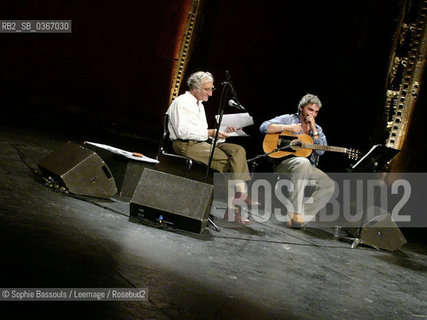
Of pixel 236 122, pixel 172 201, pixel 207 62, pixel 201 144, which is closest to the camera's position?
pixel 172 201

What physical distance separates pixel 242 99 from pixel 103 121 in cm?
278

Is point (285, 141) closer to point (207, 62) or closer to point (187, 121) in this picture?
point (187, 121)

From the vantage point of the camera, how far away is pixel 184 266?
2.62 metres

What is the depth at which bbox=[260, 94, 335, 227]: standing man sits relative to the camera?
459 centimetres

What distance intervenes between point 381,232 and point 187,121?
2168 millimetres

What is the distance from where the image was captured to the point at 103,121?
871 cm

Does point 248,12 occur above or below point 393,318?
above

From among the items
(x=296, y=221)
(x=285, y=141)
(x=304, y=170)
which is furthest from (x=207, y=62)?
(x=296, y=221)

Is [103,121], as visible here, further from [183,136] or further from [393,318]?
[393,318]

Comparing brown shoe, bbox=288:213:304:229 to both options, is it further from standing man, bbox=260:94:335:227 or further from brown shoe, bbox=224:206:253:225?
brown shoe, bbox=224:206:253:225

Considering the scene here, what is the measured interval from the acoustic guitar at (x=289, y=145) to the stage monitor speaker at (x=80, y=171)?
1778 mm

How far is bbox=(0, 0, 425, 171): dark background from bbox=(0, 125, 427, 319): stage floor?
3182 mm

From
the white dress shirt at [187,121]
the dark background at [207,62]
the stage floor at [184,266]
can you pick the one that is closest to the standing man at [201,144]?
the white dress shirt at [187,121]

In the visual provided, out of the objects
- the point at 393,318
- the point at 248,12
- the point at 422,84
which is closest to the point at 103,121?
the point at 248,12
